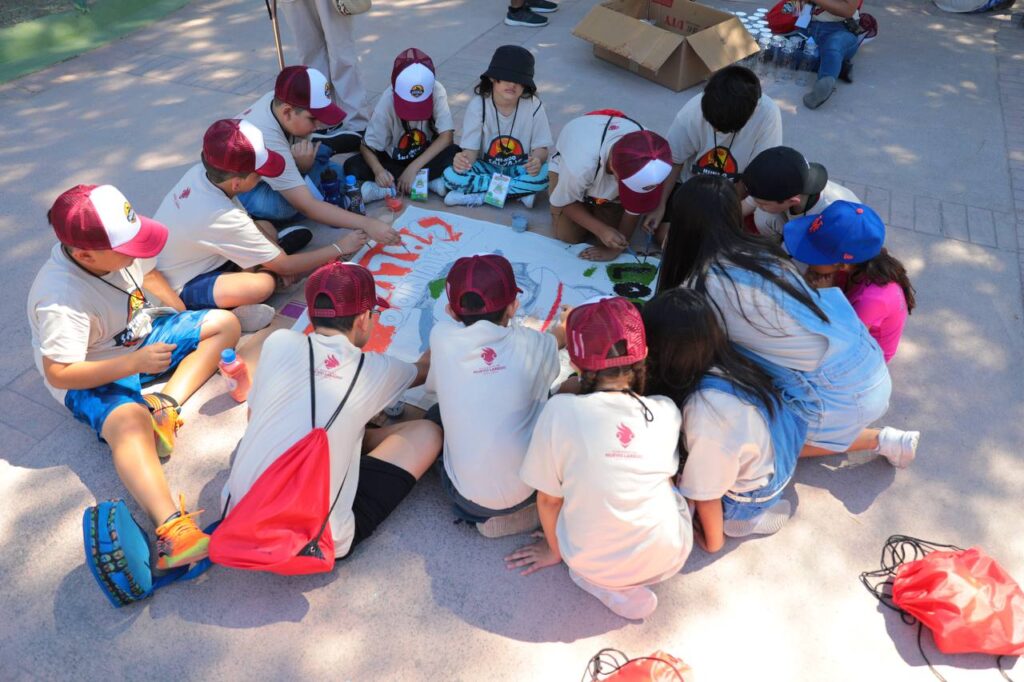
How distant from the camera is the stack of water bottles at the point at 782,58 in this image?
16.9ft

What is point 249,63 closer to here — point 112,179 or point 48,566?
point 112,179

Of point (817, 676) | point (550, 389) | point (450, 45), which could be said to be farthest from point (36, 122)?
point (817, 676)

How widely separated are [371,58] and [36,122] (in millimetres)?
2256

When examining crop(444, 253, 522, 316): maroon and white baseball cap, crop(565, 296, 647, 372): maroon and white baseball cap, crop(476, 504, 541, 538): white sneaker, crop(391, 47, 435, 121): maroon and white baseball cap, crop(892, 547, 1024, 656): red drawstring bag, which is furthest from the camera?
crop(391, 47, 435, 121): maroon and white baseball cap

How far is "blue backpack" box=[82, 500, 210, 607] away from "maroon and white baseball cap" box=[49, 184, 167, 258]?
2.82 ft

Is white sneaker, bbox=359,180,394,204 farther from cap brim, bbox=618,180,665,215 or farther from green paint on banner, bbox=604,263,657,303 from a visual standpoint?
cap brim, bbox=618,180,665,215

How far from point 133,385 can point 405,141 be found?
6.70ft

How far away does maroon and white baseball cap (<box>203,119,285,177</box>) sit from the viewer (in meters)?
2.80

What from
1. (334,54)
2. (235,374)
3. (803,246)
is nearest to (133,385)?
(235,374)

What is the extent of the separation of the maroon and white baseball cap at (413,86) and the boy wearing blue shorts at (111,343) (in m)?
1.65

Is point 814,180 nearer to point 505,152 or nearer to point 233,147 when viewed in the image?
point 505,152

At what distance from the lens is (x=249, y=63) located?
529 cm

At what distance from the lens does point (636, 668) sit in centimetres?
199

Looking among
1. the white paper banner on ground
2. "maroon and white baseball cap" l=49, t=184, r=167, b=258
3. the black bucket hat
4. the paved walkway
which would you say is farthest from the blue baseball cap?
"maroon and white baseball cap" l=49, t=184, r=167, b=258
